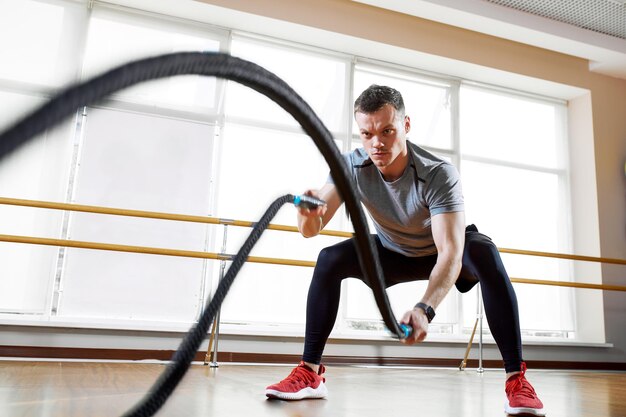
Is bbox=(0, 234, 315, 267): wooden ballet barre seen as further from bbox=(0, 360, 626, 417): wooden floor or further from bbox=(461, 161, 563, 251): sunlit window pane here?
bbox=(461, 161, 563, 251): sunlit window pane

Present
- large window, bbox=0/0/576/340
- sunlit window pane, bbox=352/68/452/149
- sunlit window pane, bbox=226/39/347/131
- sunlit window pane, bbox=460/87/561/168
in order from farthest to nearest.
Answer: sunlit window pane, bbox=460/87/561/168
sunlit window pane, bbox=352/68/452/149
sunlit window pane, bbox=226/39/347/131
large window, bbox=0/0/576/340

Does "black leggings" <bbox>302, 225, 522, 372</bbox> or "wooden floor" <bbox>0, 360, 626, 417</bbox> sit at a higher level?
"black leggings" <bbox>302, 225, 522, 372</bbox>

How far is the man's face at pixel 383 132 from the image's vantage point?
1457 mm

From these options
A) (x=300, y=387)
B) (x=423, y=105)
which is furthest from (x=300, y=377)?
(x=423, y=105)

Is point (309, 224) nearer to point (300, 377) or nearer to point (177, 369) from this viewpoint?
point (300, 377)

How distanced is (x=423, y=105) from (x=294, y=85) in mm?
1192

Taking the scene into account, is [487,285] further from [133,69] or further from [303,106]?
[133,69]

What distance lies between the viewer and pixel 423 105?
4656mm

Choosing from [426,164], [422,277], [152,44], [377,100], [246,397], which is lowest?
[246,397]

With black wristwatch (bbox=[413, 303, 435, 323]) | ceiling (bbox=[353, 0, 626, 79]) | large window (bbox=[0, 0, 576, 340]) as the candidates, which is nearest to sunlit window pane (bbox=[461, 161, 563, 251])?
large window (bbox=[0, 0, 576, 340])

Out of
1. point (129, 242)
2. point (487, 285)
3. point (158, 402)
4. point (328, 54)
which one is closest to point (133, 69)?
point (158, 402)

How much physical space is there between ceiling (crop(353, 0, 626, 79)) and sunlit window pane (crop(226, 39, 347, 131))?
0.62 meters

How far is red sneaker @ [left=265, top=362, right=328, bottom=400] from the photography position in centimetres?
159

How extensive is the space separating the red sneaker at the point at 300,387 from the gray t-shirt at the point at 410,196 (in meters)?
0.49
